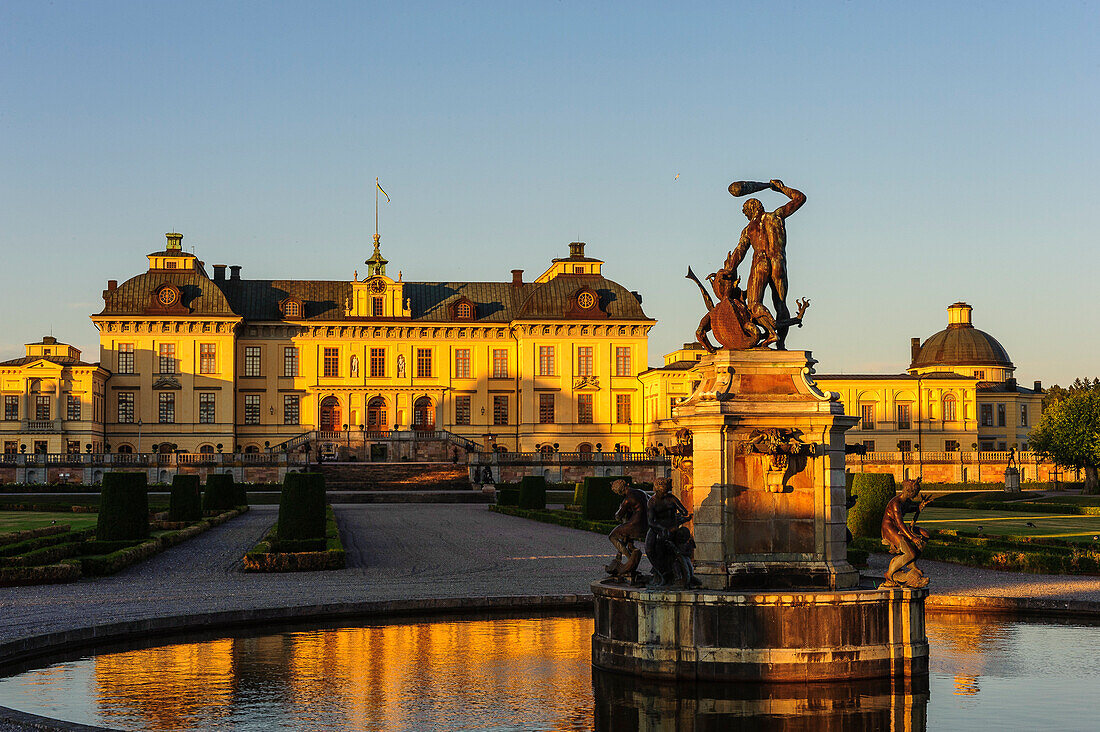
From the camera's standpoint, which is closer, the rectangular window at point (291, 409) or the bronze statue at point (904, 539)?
the bronze statue at point (904, 539)

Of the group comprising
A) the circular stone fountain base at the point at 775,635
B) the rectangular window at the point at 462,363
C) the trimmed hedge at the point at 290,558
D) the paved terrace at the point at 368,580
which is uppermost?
the rectangular window at the point at 462,363

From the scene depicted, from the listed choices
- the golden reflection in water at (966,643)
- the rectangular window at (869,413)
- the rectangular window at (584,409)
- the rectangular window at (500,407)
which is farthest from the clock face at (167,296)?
the golden reflection in water at (966,643)

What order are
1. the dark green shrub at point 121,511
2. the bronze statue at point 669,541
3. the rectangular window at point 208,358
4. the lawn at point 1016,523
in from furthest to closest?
the rectangular window at point 208,358 < the lawn at point 1016,523 < the dark green shrub at point 121,511 < the bronze statue at point 669,541

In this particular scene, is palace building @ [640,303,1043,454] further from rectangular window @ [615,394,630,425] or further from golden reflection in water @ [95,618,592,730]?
golden reflection in water @ [95,618,592,730]

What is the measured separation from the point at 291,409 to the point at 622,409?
17.4 meters

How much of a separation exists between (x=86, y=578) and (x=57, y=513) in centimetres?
2008

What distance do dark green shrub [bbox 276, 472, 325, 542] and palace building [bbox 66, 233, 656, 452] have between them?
1700 inches

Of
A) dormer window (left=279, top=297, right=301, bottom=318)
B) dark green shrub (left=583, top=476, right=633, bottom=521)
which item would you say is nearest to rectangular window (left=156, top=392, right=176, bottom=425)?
dormer window (left=279, top=297, right=301, bottom=318)

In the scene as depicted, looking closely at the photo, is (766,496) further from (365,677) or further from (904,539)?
(365,677)

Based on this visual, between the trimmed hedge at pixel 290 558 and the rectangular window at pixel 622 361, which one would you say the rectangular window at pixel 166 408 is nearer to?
the rectangular window at pixel 622 361

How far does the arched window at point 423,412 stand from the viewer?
67.8m

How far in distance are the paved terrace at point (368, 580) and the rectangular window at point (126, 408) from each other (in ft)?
134

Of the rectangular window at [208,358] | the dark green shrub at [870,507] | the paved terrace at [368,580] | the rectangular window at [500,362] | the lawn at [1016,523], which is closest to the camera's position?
the paved terrace at [368,580]

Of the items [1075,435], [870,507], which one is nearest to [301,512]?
[870,507]
